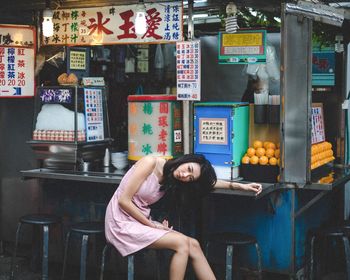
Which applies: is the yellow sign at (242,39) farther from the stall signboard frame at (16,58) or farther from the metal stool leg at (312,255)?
the stall signboard frame at (16,58)

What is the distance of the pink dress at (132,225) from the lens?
564 centimetres

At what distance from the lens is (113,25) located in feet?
23.4

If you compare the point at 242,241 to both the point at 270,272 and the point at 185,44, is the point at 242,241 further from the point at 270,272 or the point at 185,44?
the point at 185,44

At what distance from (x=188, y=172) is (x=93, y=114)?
2328 mm

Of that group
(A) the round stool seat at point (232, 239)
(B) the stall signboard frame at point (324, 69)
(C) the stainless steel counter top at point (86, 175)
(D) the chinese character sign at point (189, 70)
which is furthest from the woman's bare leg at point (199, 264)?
(B) the stall signboard frame at point (324, 69)

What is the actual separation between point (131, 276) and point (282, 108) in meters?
2.24

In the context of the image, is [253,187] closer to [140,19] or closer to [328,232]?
[328,232]

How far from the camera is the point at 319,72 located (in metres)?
7.76

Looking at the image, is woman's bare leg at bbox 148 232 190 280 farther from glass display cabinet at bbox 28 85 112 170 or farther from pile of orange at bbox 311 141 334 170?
glass display cabinet at bbox 28 85 112 170

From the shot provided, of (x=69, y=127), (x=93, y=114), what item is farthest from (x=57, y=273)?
(x=93, y=114)

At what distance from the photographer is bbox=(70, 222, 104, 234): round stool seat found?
20.8 ft

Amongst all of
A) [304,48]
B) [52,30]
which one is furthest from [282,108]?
[52,30]

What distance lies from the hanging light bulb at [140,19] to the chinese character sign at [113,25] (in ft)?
0.81

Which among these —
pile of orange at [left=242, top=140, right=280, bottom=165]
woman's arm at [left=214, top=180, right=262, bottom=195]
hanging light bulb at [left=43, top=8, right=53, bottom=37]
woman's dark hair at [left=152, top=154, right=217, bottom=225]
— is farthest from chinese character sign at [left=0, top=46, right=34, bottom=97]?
woman's arm at [left=214, top=180, right=262, bottom=195]
